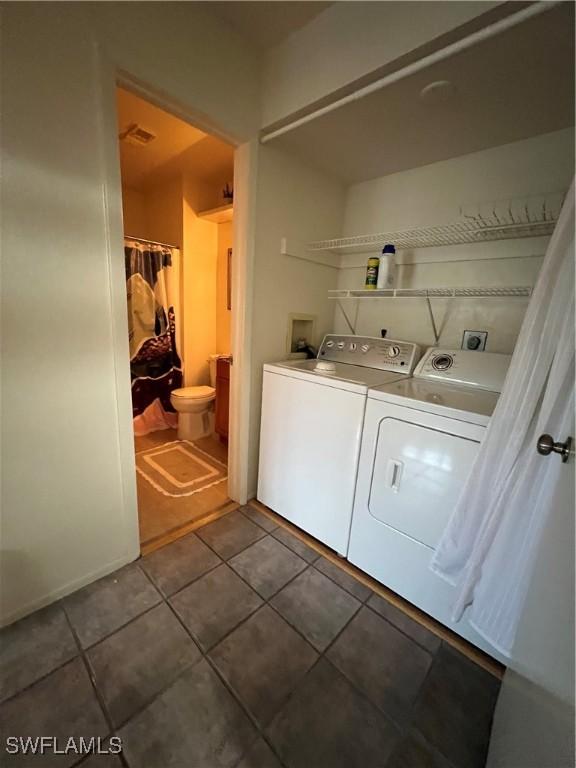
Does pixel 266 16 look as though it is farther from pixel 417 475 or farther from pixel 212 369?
pixel 212 369

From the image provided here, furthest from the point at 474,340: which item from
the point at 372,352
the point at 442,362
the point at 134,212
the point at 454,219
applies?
the point at 134,212

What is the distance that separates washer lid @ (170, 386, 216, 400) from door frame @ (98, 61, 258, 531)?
977mm

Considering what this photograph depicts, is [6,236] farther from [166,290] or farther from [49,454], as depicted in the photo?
[166,290]

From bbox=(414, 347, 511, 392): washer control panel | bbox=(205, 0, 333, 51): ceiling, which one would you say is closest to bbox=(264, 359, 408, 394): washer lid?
bbox=(414, 347, 511, 392): washer control panel

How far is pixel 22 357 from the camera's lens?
1.11 m

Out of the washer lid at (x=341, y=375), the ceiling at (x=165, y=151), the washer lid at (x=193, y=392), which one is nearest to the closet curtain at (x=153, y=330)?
the washer lid at (x=193, y=392)

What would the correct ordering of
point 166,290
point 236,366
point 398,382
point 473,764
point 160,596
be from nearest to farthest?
1. point 473,764
2. point 160,596
3. point 398,382
4. point 236,366
5. point 166,290

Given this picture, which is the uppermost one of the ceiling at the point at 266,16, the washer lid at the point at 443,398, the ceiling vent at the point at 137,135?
the ceiling at the point at 266,16

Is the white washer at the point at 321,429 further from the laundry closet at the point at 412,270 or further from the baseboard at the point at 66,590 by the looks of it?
the baseboard at the point at 66,590

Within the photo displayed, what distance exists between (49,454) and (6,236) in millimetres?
797

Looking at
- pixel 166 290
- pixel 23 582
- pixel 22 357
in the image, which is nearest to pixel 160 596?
pixel 23 582

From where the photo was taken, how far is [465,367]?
160cm

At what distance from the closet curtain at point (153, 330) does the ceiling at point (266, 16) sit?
70.0 inches

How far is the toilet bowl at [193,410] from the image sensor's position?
2.85 metres
